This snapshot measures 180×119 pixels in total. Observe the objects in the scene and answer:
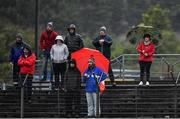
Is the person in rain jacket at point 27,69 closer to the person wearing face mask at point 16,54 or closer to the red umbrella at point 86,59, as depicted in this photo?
the person wearing face mask at point 16,54

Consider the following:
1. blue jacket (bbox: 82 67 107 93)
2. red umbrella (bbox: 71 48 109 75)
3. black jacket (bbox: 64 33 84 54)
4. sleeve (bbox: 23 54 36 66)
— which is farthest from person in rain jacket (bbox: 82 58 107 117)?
sleeve (bbox: 23 54 36 66)

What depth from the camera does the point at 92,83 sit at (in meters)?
24.2

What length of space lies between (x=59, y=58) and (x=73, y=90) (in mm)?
1188

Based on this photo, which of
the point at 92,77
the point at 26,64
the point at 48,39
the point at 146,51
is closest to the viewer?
the point at 92,77

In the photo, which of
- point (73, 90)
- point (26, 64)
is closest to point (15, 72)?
point (26, 64)

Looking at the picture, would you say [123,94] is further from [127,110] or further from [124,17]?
[124,17]

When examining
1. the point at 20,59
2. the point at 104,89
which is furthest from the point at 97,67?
the point at 20,59

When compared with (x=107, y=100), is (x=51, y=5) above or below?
above

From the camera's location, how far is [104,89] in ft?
81.4

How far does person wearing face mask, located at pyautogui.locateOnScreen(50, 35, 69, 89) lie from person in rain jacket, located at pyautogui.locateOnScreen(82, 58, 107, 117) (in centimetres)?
113

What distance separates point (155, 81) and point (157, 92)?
2.56 meters

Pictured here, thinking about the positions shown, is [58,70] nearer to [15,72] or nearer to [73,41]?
[73,41]

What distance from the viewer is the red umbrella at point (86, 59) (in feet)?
82.3

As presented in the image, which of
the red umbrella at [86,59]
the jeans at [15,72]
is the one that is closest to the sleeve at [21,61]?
the jeans at [15,72]
